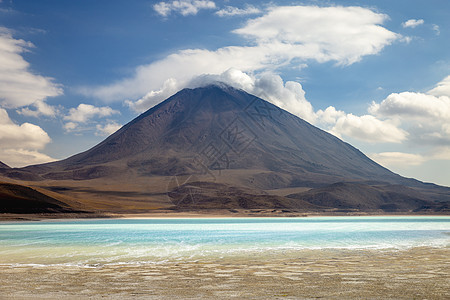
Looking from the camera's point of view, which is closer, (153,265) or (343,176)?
(153,265)

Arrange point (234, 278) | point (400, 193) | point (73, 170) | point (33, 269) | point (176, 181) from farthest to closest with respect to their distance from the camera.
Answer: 1. point (73, 170)
2. point (176, 181)
3. point (400, 193)
4. point (33, 269)
5. point (234, 278)

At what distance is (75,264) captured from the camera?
15750 millimetres

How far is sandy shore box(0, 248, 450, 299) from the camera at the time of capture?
9648 millimetres

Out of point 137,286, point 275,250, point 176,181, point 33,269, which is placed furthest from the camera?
point 176,181

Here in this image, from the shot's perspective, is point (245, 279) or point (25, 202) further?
point (25, 202)

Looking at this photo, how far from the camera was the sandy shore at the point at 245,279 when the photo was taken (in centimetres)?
965

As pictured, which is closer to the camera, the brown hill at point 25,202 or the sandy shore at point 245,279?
the sandy shore at point 245,279

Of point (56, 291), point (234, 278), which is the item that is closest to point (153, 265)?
point (234, 278)

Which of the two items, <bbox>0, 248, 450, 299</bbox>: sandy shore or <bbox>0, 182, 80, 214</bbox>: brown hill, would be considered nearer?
<bbox>0, 248, 450, 299</bbox>: sandy shore

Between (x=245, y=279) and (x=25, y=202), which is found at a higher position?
(x=25, y=202)

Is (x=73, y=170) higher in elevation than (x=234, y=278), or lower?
higher

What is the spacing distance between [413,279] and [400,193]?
141 metres

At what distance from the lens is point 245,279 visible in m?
11.7

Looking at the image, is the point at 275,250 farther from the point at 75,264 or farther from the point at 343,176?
the point at 343,176
